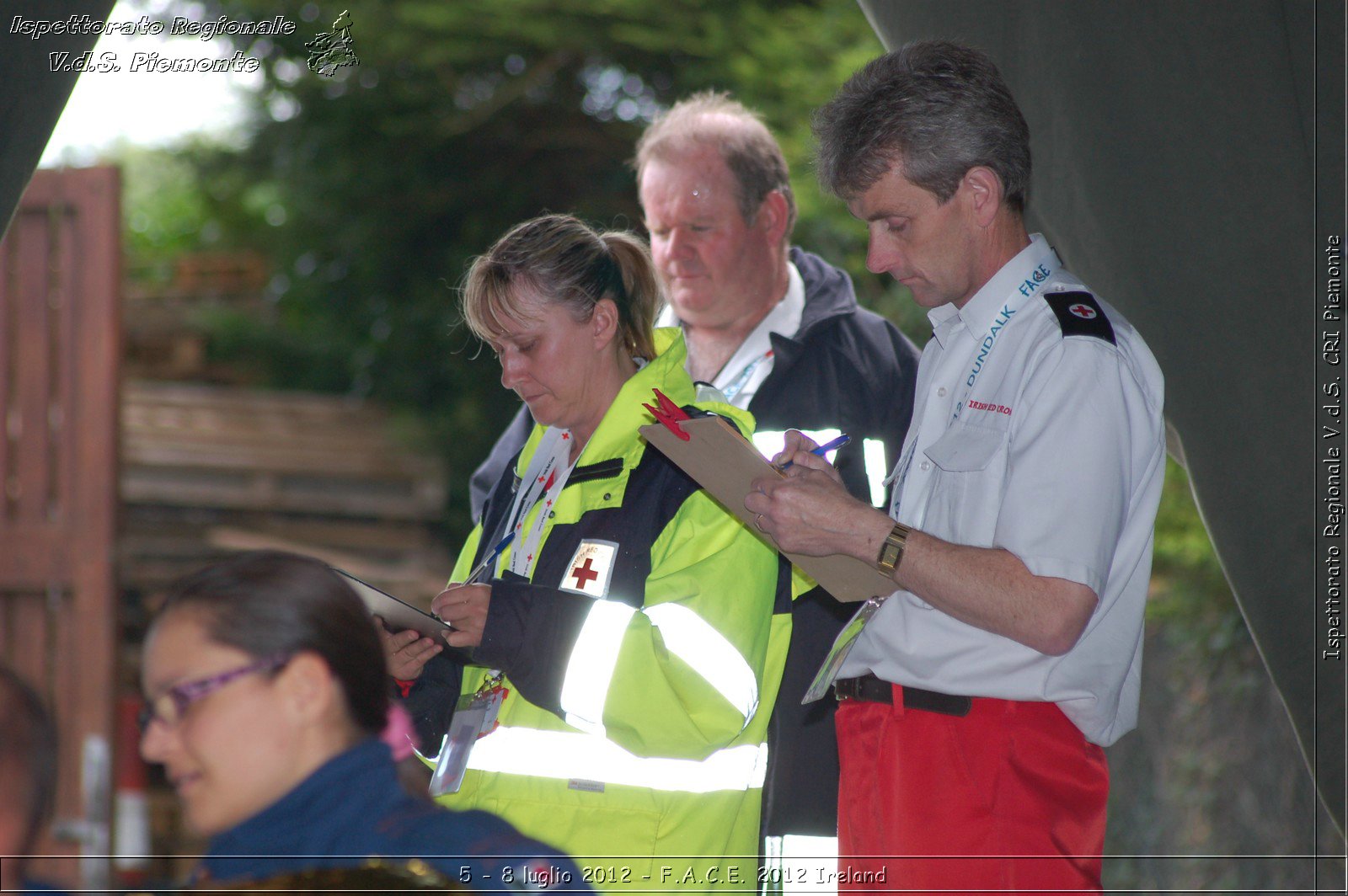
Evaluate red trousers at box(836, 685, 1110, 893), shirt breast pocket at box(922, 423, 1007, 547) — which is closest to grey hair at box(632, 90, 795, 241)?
shirt breast pocket at box(922, 423, 1007, 547)

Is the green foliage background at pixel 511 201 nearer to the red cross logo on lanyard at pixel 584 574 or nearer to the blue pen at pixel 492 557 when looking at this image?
the blue pen at pixel 492 557

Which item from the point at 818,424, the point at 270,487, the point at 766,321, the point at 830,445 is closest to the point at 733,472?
the point at 830,445

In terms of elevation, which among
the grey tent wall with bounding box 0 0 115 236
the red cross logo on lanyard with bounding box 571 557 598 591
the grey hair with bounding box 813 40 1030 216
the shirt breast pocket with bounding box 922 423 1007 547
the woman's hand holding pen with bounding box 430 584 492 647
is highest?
the grey tent wall with bounding box 0 0 115 236

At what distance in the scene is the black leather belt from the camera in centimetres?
207

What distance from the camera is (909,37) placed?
3.11 meters

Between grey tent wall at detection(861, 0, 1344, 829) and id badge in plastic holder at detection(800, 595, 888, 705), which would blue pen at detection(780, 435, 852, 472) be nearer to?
id badge in plastic holder at detection(800, 595, 888, 705)

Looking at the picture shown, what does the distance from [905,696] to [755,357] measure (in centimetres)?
145

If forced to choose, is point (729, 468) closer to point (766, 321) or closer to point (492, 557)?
point (492, 557)

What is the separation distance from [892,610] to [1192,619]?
4.18 meters

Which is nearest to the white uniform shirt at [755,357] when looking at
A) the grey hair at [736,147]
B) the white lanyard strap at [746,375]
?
the white lanyard strap at [746,375]

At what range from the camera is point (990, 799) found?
80.6 inches

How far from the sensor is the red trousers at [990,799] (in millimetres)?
2043

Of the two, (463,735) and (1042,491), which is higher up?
(1042,491)

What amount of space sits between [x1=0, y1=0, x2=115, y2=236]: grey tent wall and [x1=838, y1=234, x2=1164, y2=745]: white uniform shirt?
1.75 meters
